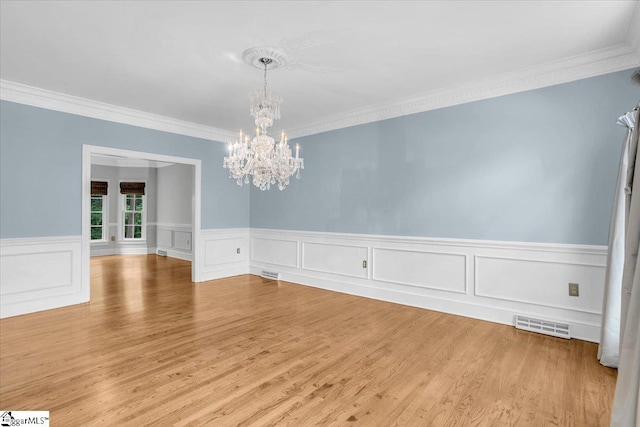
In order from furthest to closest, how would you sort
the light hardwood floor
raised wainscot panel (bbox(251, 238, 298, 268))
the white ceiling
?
raised wainscot panel (bbox(251, 238, 298, 268)) < the white ceiling < the light hardwood floor

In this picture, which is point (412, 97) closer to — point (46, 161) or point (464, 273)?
point (464, 273)

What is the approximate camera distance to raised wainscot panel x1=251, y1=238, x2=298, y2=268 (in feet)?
19.0

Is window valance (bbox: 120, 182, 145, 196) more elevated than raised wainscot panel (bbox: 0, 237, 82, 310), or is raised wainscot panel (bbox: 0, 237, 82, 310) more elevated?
window valance (bbox: 120, 182, 145, 196)

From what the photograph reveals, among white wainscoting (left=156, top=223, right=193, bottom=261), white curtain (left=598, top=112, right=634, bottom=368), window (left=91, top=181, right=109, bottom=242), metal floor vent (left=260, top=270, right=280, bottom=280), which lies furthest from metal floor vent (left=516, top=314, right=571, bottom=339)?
window (left=91, top=181, right=109, bottom=242)

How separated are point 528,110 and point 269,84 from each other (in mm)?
2834

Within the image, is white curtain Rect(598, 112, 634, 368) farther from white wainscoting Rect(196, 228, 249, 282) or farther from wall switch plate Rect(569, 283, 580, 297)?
white wainscoting Rect(196, 228, 249, 282)

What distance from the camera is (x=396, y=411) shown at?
205 centimetres

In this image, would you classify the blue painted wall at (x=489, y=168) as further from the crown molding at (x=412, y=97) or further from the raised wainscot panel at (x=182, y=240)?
the raised wainscot panel at (x=182, y=240)

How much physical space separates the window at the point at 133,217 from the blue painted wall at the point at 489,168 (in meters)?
6.42

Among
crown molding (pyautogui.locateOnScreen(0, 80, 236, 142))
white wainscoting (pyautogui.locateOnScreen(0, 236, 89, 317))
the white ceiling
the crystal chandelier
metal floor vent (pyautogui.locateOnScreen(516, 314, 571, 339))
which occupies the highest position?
the white ceiling

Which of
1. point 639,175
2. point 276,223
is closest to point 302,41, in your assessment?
point 639,175

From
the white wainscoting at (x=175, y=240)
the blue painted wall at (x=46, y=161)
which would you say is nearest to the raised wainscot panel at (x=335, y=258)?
the blue painted wall at (x=46, y=161)

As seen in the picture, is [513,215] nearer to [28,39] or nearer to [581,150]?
[581,150]

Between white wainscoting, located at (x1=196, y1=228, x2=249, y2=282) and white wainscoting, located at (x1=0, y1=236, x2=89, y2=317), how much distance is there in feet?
5.81
